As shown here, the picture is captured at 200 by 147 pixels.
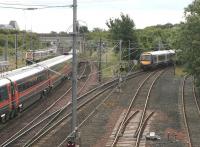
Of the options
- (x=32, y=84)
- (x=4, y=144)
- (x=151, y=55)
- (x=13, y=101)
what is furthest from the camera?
(x=151, y=55)

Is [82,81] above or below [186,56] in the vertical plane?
below

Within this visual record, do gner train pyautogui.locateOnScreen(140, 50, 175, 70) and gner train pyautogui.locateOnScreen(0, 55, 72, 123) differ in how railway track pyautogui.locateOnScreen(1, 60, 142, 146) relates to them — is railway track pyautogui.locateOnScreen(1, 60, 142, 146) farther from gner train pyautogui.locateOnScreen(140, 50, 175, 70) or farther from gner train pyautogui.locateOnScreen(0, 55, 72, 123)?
gner train pyautogui.locateOnScreen(140, 50, 175, 70)

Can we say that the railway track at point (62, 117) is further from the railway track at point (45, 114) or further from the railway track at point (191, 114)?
the railway track at point (191, 114)

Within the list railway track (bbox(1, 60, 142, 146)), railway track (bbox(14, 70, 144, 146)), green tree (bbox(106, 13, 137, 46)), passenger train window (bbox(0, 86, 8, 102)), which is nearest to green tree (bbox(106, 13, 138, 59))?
green tree (bbox(106, 13, 137, 46))

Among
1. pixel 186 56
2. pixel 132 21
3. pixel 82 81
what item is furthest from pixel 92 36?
pixel 186 56

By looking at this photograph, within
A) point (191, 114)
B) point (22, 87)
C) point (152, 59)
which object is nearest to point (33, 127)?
point (22, 87)

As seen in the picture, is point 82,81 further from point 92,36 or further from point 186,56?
point 92,36

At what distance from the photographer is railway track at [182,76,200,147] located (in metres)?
25.4

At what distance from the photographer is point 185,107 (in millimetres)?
35156

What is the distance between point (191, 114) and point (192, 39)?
6.83 meters

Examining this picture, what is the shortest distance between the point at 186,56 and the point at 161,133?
38.6 ft

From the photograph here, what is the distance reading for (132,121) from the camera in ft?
97.6

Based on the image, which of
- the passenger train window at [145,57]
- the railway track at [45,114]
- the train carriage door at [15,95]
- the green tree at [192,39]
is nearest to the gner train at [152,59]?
the passenger train window at [145,57]

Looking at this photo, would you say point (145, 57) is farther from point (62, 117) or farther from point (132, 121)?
point (132, 121)
